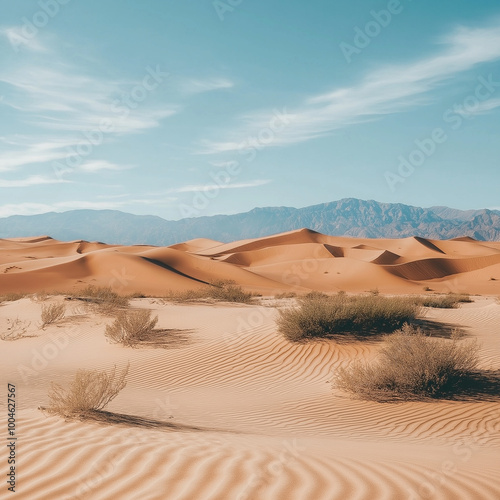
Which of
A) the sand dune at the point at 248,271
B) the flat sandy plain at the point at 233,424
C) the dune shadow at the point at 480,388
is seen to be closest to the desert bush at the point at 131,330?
the flat sandy plain at the point at 233,424

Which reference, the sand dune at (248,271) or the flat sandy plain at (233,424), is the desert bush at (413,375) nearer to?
the flat sandy plain at (233,424)

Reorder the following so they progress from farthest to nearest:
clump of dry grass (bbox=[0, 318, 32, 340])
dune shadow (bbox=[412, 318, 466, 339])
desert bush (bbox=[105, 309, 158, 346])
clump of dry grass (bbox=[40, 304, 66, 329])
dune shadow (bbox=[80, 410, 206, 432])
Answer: clump of dry grass (bbox=[40, 304, 66, 329]) → clump of dry grass (bbox=[0, 318, 32, 340]) → desert bush (bbox=[105, 309, 158, 346]) → dune shadow (bbox=[412, 318, 466, 339]) → dune shadow (bbox=[80, 410, 206, 432])

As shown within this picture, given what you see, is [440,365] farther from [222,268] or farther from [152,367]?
[222,268]

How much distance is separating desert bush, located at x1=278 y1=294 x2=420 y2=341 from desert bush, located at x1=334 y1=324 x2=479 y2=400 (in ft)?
10.5

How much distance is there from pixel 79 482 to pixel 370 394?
5.98 meters

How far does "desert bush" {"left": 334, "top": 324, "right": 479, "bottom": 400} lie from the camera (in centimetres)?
795

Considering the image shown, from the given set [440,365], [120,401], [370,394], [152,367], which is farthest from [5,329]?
[440,365]

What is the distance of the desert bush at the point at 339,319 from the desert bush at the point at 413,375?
3197mm

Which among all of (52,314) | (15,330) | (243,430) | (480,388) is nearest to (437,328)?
(480,388)

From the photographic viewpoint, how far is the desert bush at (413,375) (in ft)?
26.1

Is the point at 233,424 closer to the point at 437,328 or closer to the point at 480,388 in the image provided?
the point at 480,388

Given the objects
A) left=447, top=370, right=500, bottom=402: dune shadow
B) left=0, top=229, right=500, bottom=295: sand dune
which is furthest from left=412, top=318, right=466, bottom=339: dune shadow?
left=0, top=229, right=500, bottom=295: sand dune

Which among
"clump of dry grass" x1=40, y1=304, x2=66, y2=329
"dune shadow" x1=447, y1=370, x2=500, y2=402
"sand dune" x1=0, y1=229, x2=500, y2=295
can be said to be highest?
"sand dune" x1=0, y1=229, x2=500, y2=295

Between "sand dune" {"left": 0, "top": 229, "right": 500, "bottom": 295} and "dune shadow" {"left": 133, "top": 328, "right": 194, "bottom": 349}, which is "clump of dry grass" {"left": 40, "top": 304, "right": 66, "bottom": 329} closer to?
"dune shadow" {"left": 133, "top": 328, "right": 194, "bottom": 349}
